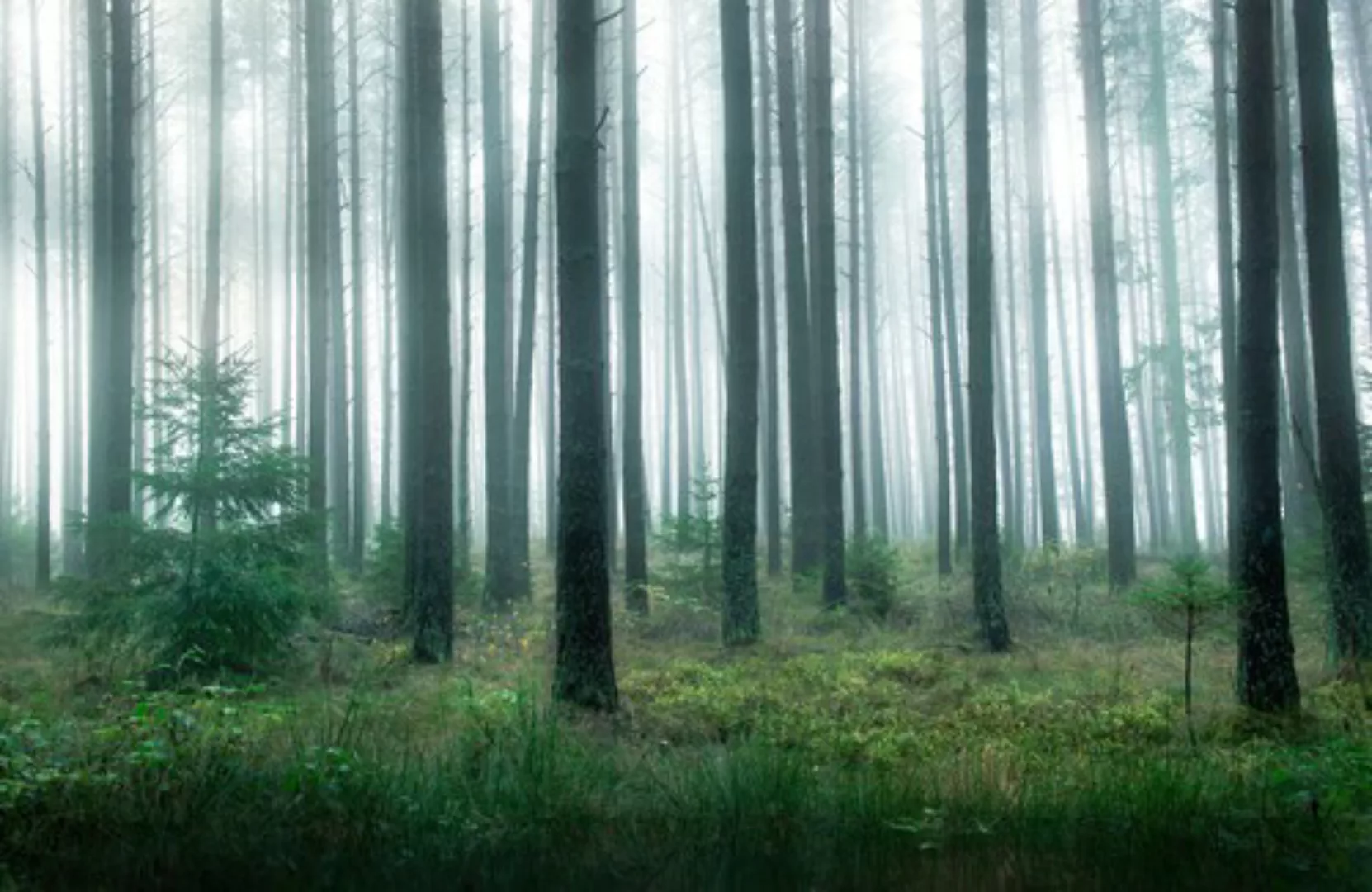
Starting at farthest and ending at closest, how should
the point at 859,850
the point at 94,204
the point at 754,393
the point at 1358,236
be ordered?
the point at 1358,236 → the point at 94,204 → the point at 754,393 → the point at 859,850

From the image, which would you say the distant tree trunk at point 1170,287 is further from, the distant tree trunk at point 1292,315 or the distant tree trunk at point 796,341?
the distant tree trunk at point 796,341

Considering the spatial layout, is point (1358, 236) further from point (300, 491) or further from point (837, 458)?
point (300, 491)

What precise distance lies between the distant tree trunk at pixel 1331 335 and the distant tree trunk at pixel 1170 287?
14723mm

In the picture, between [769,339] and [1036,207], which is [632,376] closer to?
[769,339]

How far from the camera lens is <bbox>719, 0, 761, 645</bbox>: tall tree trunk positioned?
37.5 ft

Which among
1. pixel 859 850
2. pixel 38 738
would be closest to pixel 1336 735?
pixel 859 850

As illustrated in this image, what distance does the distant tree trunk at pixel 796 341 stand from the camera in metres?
15.3

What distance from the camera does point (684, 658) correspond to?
10.5 m

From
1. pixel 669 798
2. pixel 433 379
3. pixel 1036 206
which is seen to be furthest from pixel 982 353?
pixel 1036 206

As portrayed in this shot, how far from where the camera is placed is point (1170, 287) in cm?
2620

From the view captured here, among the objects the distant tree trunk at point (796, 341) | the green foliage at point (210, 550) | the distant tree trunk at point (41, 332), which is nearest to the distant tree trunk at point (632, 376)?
the distant tree trunk at point (796, 341)

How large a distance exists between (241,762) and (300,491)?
205 inches

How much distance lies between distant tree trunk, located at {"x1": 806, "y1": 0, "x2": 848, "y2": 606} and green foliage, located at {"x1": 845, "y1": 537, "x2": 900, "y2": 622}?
1.45ft

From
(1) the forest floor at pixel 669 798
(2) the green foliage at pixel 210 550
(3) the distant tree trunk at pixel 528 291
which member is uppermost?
(3) the distant tree trunk at pixel 528 291
